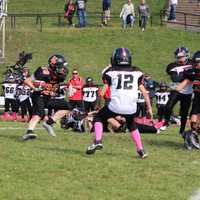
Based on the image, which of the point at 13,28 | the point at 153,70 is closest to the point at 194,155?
the point at 153,70

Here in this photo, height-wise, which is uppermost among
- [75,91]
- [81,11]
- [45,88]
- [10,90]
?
[81,11]

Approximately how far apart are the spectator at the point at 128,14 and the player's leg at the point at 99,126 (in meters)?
26.1

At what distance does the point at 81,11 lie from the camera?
124ft

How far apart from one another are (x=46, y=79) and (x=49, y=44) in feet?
71.3

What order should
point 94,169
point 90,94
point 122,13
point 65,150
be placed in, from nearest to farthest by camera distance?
1. point 94,169
2. point 65,150
3. point 90,94
4. point 122,13

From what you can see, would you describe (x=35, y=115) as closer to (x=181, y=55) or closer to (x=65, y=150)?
(x=65, y=150)

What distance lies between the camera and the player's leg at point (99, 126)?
1186 cm

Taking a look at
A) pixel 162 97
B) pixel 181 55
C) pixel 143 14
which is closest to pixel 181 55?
pixel 181 55

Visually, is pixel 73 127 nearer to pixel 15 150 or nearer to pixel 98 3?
pixel 15 150

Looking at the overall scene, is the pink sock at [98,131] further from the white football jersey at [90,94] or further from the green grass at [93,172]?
the white football jersey at [90,94]

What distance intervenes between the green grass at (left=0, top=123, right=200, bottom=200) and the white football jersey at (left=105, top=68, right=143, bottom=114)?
81 cm

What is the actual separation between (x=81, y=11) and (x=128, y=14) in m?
2.41

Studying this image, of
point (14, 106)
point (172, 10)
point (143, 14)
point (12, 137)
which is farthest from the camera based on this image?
point (172, 10)

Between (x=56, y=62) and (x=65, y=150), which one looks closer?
(x=65, y=150)
